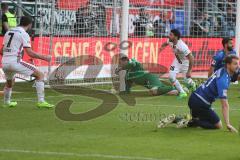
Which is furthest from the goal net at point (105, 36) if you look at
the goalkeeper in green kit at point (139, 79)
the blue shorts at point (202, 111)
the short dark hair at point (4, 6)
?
the blue shorts at point (202, 111)

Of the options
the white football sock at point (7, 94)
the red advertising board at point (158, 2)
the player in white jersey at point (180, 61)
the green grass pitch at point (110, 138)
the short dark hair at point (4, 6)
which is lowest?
the green grass pitch at point (110, 138)

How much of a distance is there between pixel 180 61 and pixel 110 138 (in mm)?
8640

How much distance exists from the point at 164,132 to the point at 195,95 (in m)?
0.97

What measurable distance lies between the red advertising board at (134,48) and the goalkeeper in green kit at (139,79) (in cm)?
245

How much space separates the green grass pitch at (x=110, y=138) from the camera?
9.84m

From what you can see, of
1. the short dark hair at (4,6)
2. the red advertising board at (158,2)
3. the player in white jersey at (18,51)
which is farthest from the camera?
the red advertising board at (158,2)

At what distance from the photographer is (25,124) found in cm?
1326

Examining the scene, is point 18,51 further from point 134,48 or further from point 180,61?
point 134,48

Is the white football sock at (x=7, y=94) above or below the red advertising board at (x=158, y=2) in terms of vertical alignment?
below

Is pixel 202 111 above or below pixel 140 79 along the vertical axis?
above

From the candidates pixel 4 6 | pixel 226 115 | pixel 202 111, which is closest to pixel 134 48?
pixel 4 6

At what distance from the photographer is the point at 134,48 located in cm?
2498

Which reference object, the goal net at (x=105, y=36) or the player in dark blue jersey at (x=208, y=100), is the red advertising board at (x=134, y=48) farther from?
the player in dark blue jersey at (x=208, y=100)

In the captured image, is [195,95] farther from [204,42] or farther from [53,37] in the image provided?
[204,42]
